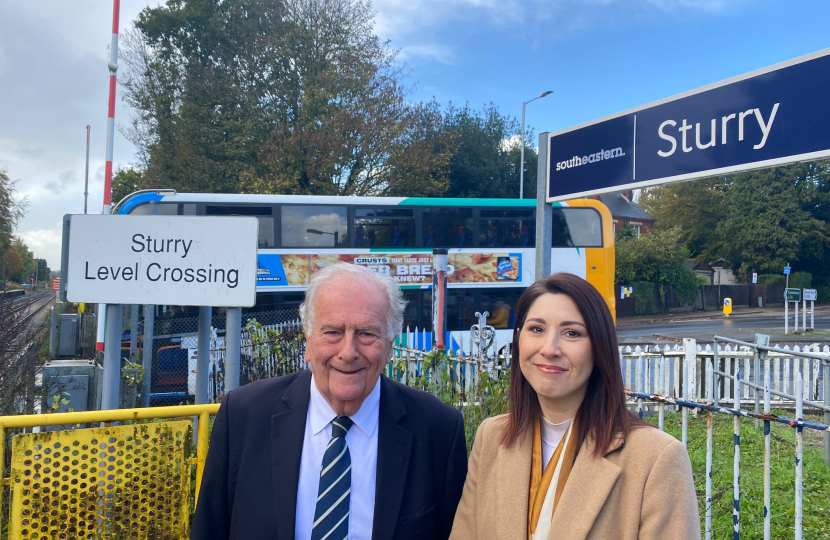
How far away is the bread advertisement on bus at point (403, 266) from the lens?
37.2ft

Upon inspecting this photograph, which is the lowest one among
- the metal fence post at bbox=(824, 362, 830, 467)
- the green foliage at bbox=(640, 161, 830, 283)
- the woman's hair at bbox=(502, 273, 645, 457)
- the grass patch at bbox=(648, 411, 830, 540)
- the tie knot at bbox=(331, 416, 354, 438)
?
the grass patch at bbox=(648, 411, 830, 540)

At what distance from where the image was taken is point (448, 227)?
12.5 meters

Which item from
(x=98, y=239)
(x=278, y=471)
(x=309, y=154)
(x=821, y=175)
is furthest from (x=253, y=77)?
(x=821, y=175)

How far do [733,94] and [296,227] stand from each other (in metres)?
9.68

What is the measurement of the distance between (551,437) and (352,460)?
63 cm

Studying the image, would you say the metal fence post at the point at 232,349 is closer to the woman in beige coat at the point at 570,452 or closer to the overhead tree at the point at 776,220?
the woman in beige coat at the point at 570,452

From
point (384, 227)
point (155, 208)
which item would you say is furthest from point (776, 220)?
point (155, 208)

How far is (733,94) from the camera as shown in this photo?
106 inches

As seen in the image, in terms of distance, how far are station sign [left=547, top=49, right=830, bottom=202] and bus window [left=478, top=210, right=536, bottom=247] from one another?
8.99 metres

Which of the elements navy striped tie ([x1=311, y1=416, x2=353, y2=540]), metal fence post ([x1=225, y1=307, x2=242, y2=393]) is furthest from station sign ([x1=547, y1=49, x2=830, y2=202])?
navy striped tie ([x1=311, y1=416, x2=353, y2=540])

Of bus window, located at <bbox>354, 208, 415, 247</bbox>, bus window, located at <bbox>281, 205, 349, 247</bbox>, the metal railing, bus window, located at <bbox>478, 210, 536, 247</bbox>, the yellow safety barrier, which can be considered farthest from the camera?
bus window, located at <bbox>478, 210, 536, 247</bbox>

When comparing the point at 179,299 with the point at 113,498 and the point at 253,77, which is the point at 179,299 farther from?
the point at 253,77

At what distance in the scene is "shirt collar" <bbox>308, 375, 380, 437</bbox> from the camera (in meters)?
1.90

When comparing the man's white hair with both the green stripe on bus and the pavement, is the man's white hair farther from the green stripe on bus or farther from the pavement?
the pavement
